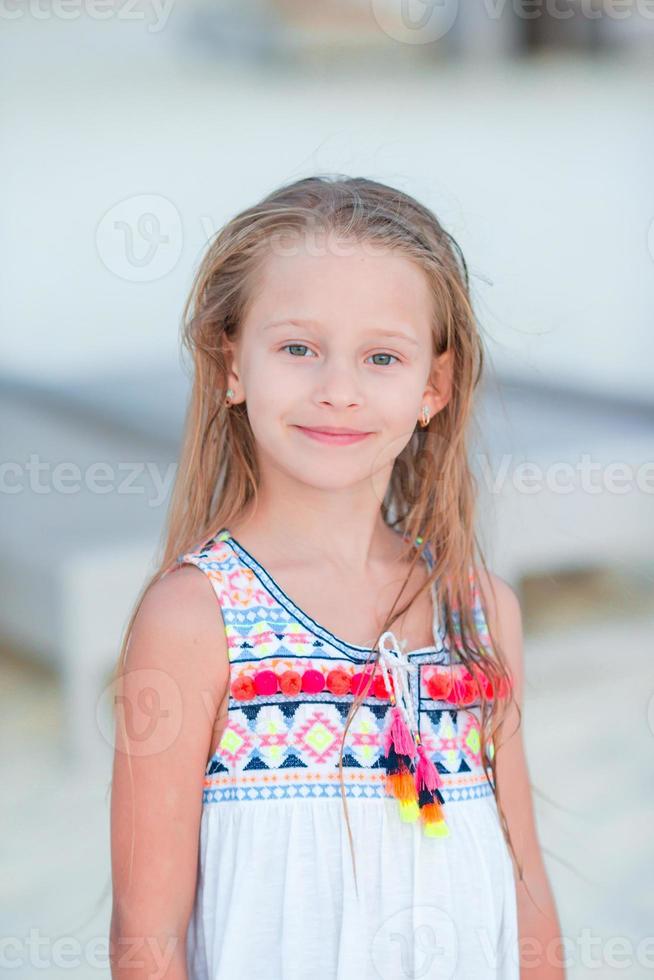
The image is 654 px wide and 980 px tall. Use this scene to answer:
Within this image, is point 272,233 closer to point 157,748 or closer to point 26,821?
point 157,748

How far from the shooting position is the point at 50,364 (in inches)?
79.4

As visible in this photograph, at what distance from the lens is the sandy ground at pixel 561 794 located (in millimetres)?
1858

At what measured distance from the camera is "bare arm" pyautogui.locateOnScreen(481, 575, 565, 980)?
1247 millimetres

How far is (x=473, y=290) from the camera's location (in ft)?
6.26

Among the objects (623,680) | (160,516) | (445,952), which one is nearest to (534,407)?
(623,680)

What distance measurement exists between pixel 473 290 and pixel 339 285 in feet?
2.65

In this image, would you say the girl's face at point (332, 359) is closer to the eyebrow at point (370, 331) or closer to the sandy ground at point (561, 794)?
the eyebrow at point (370, 331)

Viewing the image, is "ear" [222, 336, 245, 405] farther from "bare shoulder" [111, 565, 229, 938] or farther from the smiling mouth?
"bare shoulder" [111, 565, 229, 938]

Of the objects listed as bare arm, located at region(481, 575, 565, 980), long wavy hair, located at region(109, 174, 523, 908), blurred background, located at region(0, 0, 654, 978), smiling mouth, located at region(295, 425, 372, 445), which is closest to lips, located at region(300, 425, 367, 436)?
smiling mouth, located at region(295, 425, 372, 445)

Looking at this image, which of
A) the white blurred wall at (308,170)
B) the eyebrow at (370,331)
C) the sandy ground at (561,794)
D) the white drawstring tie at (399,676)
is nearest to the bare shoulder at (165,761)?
the white drawstring tie at (399,676)

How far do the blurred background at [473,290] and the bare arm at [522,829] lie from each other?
0.61 meters

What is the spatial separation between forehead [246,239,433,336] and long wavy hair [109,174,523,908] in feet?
0.05

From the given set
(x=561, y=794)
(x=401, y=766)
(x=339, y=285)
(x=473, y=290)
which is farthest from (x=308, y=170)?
(x=401, y=766)

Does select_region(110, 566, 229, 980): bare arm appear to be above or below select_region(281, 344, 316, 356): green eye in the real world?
below
